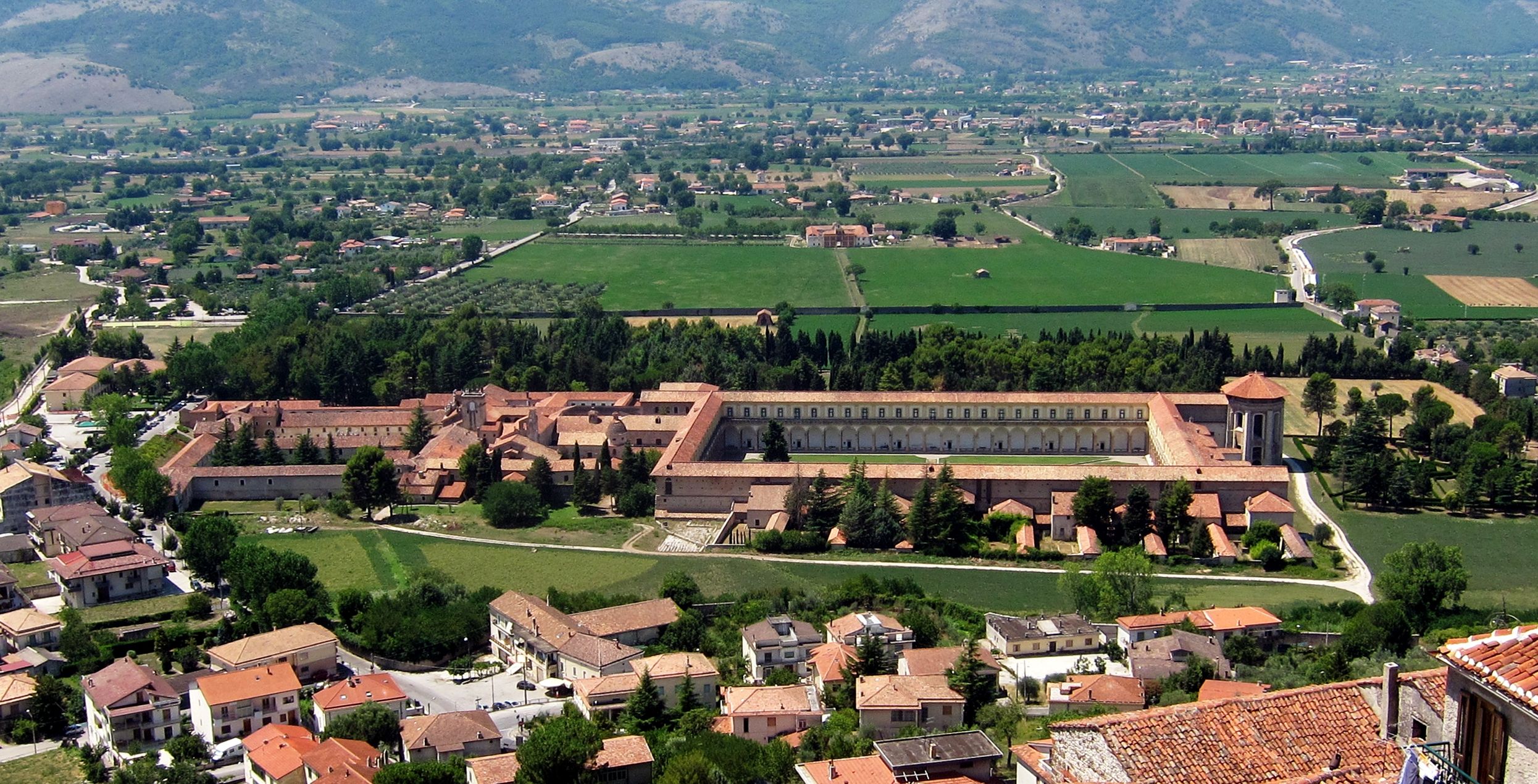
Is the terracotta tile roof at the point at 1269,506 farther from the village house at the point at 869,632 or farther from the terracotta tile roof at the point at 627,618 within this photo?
the terracotta tile roof at the point at 627,618

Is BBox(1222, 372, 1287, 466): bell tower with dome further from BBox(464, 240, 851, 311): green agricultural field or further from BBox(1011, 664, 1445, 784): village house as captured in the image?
BBox(1011, 664, 1445, 784): village house

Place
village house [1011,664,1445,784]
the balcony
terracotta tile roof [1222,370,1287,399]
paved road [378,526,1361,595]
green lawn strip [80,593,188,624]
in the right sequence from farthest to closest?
terracotta tile roof [1222,370,1287,399]
paved road [378,526,1361,595]
green lawn strip [80,593,188,624]
village house [1011,664,1445,784]
the balcony

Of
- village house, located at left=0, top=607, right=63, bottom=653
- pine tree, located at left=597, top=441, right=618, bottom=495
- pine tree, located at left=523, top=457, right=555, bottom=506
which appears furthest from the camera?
pine tree, located at left=597, top=441, right=618, bottom=495

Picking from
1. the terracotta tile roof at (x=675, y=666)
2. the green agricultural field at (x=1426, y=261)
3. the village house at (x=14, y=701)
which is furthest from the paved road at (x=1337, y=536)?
the village house at (x=14, y=701)

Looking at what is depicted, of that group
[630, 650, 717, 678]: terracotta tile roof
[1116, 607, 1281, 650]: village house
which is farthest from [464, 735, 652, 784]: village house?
[1116, 607, 1281, 650]: village house

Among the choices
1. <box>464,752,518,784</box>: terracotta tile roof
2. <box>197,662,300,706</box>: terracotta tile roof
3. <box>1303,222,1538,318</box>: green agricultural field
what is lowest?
<box>1303,222,1538,318</box>: green agricultural field

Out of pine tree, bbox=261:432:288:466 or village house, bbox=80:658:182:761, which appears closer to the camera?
village house, bbox=80:658:182:761

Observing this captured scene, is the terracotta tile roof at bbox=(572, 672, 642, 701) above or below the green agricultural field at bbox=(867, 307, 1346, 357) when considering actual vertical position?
above

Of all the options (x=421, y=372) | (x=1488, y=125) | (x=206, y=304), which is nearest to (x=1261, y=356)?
(x=421, y=372)

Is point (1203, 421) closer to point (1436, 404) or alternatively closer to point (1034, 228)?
point (1436, 404)
